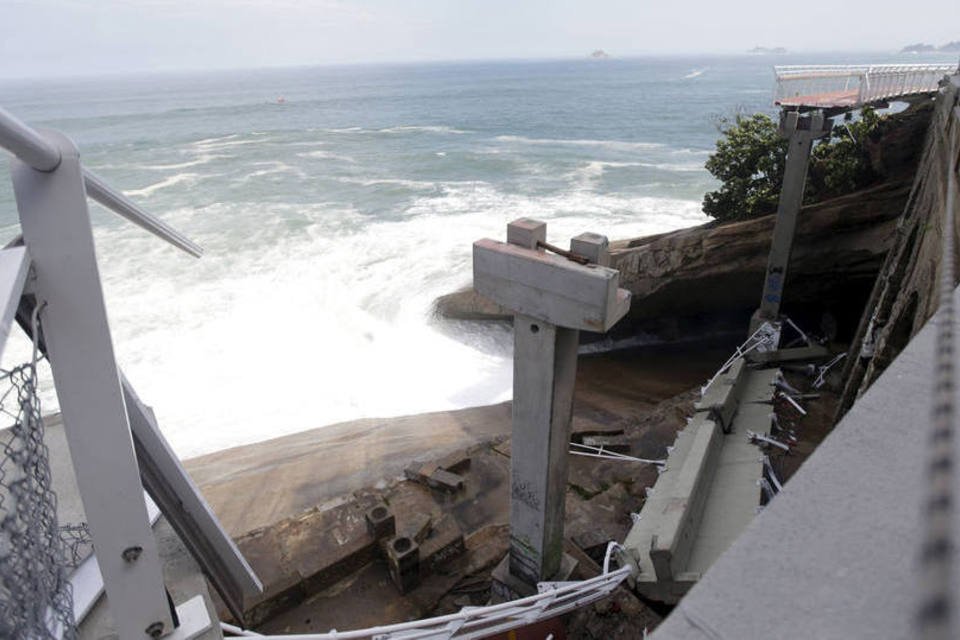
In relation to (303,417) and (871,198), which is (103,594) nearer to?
(303,417)

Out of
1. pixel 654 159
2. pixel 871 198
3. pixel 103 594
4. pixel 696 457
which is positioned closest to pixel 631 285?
pixel 871 198

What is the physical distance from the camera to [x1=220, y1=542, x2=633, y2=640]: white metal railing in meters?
4.08

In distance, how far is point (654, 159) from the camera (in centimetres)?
4112

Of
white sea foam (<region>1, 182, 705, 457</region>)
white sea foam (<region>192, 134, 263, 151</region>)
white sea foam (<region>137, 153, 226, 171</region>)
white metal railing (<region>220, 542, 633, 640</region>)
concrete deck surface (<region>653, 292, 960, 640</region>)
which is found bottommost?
white sea foam (<region>1, 182, 705, 457</region>)

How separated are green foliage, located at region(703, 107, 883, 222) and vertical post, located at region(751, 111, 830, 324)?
2.69 metres

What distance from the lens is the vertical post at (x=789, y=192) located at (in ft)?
39.6

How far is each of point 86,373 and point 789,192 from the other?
13217 mm

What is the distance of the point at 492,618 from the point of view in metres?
4.35

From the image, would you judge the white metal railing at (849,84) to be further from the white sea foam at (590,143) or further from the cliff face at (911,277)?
the white sea foam at (590,143)

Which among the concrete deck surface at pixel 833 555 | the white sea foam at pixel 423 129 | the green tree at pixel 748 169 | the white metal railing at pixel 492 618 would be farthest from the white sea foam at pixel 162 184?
the concrete deck surface at pixel 833 555

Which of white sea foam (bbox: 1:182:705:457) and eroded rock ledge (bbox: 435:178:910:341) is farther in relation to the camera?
white sea foam (bbox: 1:182:705:457)

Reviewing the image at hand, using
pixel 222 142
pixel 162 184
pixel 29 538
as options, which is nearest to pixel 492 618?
pixel 29 538

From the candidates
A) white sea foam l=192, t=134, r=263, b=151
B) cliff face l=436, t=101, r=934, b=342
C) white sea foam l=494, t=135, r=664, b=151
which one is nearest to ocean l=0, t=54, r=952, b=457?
white sea foam l=494, t=135, r=664, b=151

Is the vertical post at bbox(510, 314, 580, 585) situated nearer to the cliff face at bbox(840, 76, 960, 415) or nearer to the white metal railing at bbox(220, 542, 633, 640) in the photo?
the white metal railing at bbox(220, 542, 633, 640)
